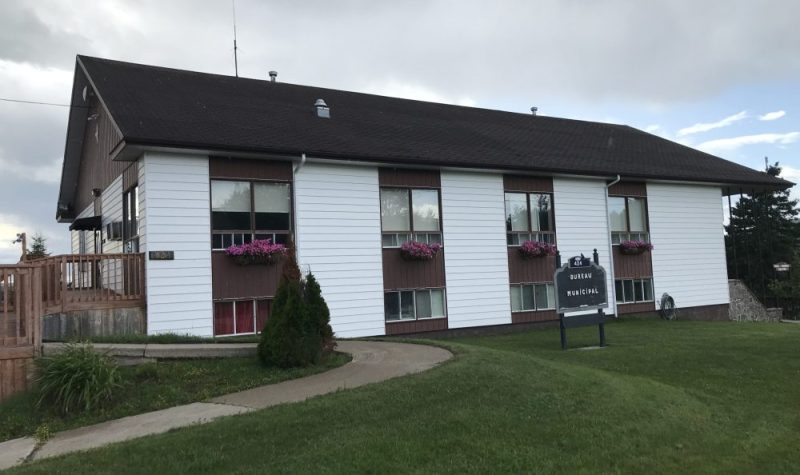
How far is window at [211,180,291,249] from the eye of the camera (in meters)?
13.9

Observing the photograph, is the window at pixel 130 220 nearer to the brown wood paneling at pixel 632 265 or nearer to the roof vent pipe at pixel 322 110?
the roof vent pipe at pixel 322 110

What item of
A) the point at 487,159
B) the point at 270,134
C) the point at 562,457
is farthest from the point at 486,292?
the point at 562,457

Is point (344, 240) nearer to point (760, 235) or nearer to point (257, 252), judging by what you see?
point (257, 252)

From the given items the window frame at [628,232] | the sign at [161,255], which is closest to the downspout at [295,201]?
the sign at [161,255]

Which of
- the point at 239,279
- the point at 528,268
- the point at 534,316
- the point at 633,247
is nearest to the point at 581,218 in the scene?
the point at 633,247

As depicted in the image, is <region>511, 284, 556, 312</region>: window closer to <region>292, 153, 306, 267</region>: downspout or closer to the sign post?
the sign post

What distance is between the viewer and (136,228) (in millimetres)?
14242

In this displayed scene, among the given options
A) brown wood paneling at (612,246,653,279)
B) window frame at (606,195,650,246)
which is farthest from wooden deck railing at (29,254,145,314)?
brown wood paneling at (612,246,653,279)

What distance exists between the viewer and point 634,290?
815 inches

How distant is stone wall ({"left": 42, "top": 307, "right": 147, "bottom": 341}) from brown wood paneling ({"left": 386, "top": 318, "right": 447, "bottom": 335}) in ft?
19.7

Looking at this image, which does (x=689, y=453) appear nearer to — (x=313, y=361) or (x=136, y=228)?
(x=313, y=361)

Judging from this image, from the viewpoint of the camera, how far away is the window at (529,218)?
59.9 feet

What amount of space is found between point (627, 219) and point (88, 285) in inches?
640

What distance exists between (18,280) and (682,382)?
31.3 ft
